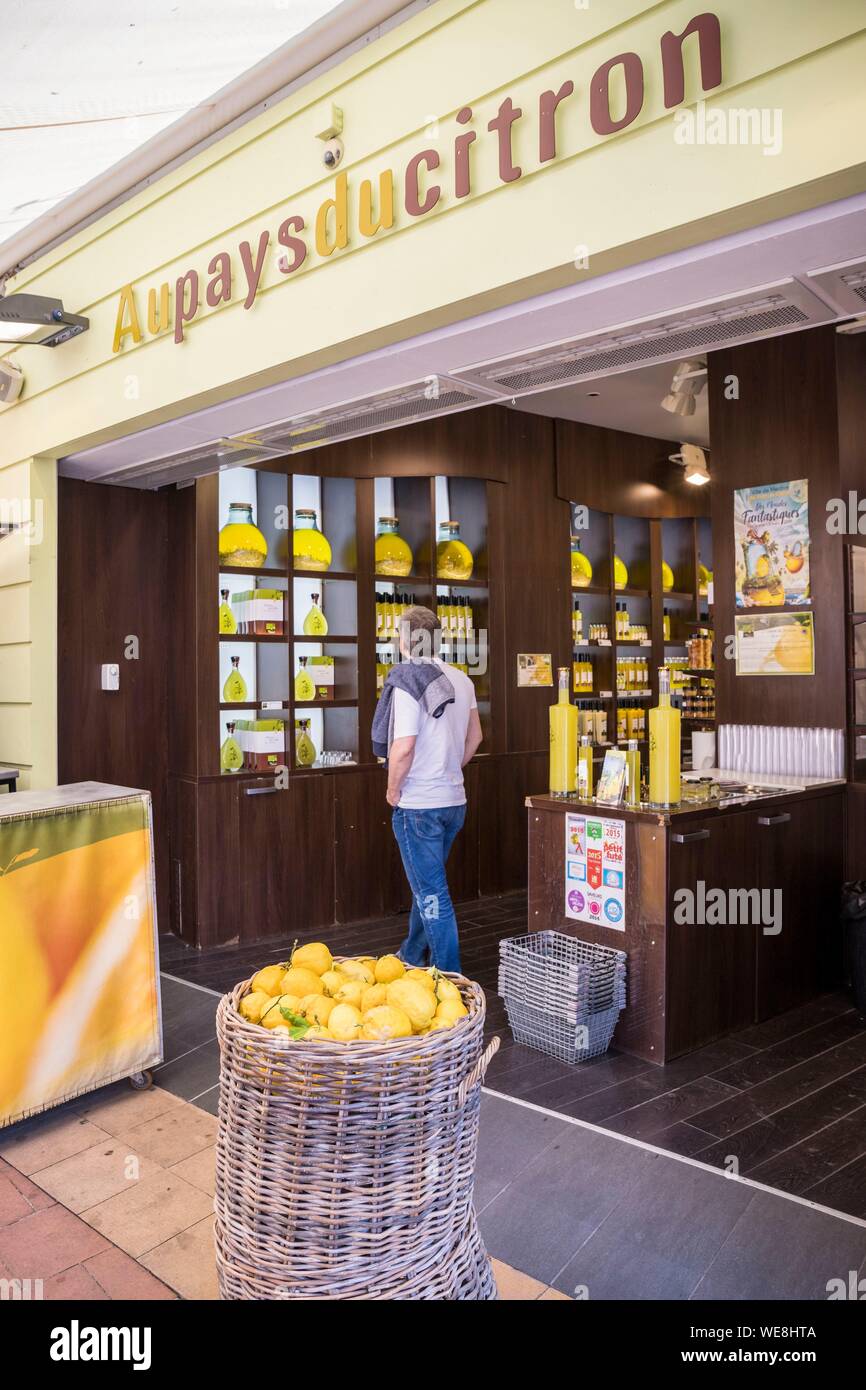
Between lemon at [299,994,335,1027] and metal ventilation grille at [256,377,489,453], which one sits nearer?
lemon at [299,994,335,1027]

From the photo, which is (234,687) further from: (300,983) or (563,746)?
(300,983)

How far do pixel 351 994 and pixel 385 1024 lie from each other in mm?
155

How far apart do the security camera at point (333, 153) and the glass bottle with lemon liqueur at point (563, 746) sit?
197 centimetres

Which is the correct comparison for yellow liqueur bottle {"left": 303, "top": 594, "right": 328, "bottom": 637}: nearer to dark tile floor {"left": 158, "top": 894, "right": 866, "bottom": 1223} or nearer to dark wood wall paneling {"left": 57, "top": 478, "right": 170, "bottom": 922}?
dark wood wall paneling {"left": 57, "top": 478, "right": 170, "bottom": 922}

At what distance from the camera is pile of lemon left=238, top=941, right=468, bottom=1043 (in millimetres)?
1618

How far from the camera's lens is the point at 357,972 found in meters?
1.88

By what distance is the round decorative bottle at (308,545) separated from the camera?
5.61m

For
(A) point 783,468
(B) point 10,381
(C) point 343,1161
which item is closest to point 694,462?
(A) point 783,468

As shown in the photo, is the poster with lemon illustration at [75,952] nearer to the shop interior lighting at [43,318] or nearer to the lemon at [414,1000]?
the lemon at [414,1000]

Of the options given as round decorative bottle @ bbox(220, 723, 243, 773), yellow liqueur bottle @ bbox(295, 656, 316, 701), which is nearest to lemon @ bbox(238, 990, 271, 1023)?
round decorative bottle @ bbox(220, 723, 243, 773)

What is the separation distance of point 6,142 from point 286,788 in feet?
10.8

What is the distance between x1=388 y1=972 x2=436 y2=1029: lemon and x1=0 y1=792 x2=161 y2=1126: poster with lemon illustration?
1.75 metres

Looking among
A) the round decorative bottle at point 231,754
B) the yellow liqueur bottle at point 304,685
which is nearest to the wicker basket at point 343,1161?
the round decorative bottle at point 231,754
